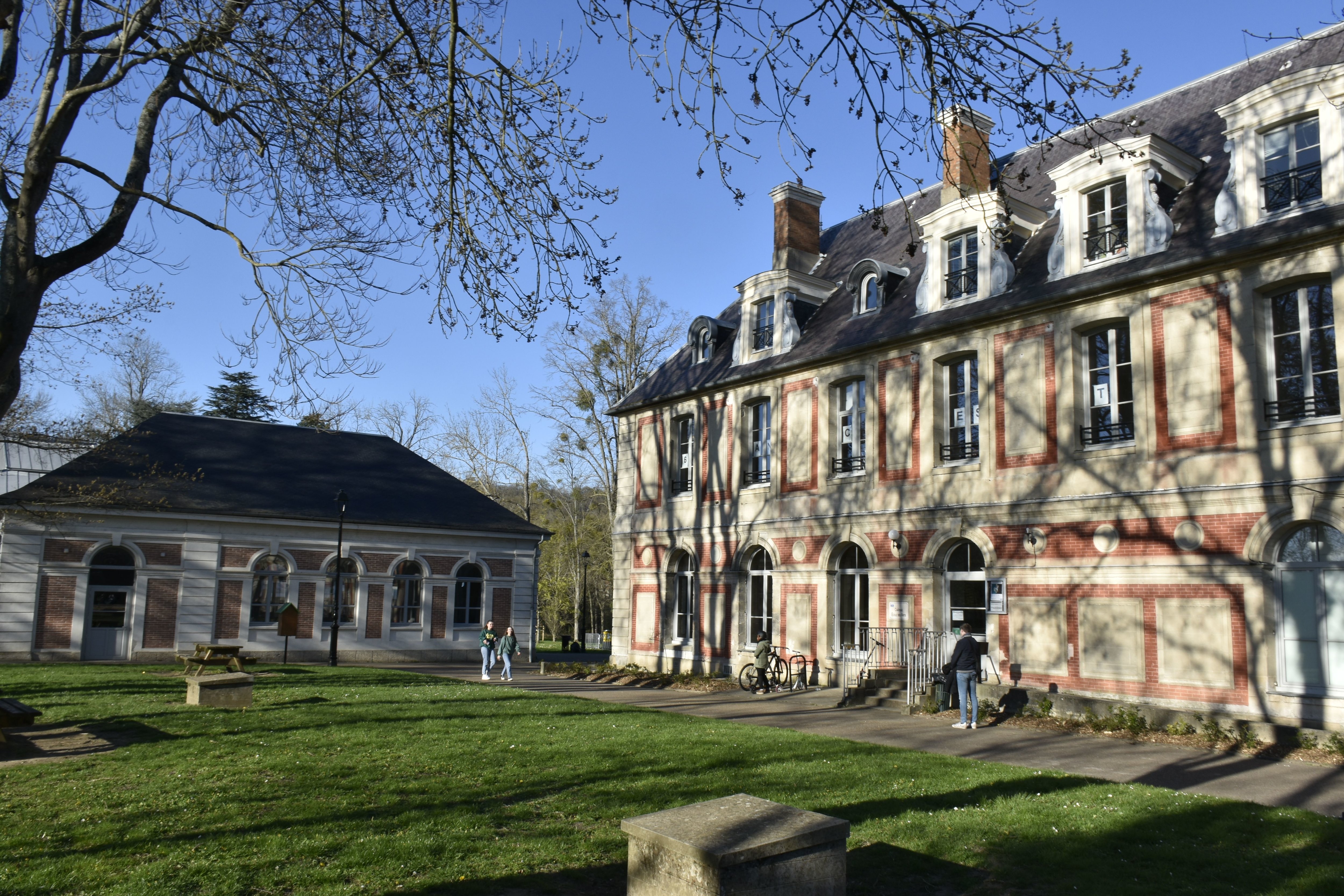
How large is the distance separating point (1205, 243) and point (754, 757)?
11.0m

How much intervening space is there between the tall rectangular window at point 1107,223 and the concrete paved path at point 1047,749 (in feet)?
27.2

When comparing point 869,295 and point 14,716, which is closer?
point 14,716

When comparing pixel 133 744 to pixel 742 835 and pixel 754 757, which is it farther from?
pixel 742 835

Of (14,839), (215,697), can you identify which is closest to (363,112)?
(14,839)

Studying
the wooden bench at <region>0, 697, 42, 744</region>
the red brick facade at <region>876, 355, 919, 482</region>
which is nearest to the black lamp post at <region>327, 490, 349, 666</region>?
the wooden bench at <region>0, 697, 42, 744</region>

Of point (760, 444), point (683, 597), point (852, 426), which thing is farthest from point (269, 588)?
point (852, 426)

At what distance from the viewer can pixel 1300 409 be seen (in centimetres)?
1345

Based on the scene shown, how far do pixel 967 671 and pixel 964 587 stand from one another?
3.67m

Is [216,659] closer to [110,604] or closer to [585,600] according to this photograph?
[110,604]

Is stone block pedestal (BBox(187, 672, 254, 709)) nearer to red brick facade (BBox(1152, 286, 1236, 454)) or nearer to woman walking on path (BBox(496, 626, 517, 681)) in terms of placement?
woman walking on path (BBox(496, 626, 517, 681))

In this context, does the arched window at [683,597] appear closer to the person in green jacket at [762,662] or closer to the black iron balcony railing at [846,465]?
the person in green jacket at [762,662]

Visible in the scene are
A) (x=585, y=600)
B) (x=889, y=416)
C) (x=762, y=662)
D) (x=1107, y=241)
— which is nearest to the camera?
(x=1107, y=241)

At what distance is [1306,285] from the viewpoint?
13695 millimetres

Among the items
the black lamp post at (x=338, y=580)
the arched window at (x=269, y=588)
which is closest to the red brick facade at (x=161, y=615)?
the arched window at (x=269, y=588)
